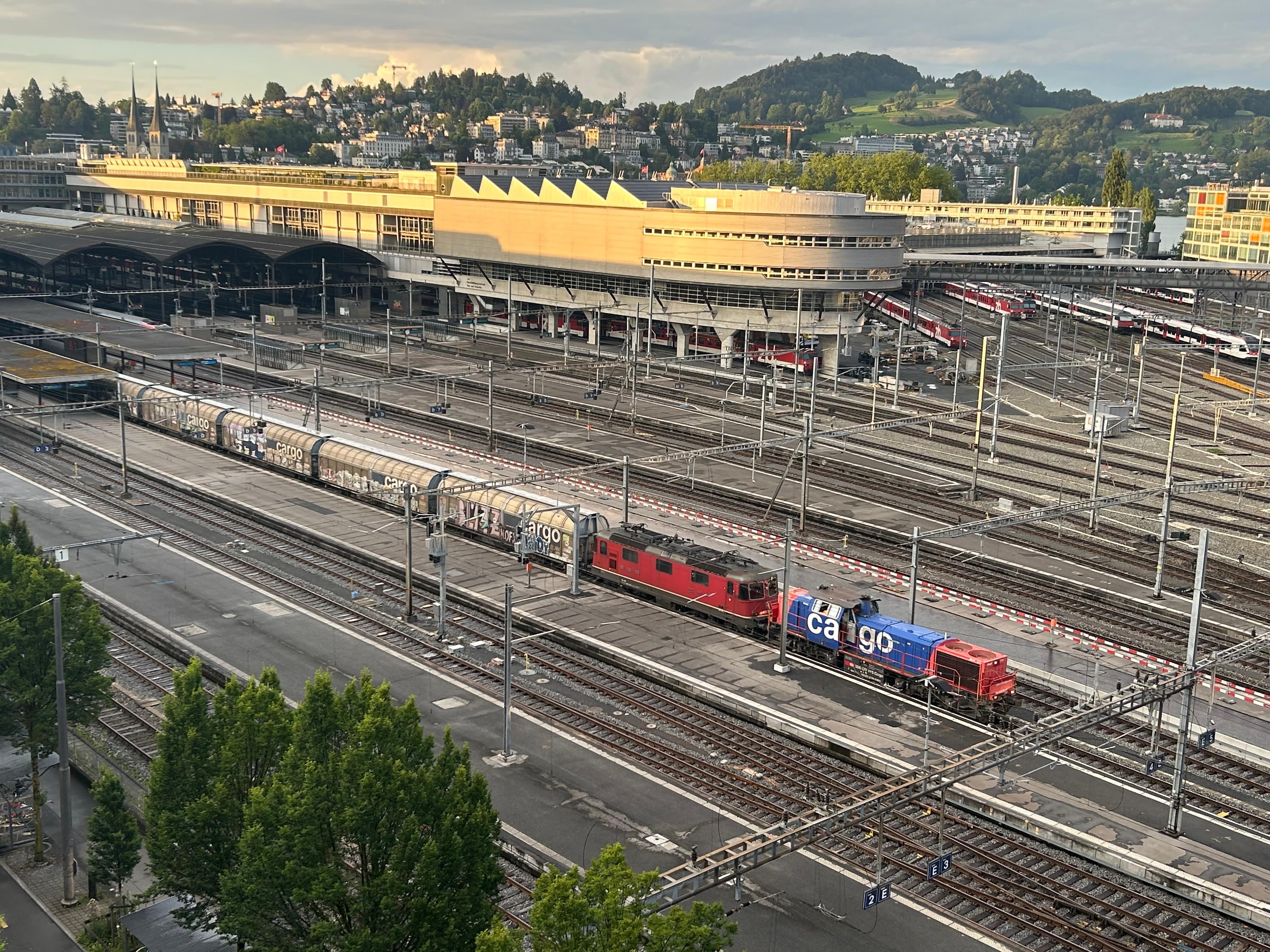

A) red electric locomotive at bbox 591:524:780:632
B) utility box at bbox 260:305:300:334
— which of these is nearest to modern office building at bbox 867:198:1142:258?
utility box at bbox 260:305:300:334

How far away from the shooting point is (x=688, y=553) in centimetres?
5119

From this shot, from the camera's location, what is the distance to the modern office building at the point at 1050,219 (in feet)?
601

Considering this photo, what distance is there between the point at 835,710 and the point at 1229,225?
155m

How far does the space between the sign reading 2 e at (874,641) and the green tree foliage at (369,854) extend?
21.6 meters

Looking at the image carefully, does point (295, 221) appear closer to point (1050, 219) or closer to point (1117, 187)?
point (1050, 219)

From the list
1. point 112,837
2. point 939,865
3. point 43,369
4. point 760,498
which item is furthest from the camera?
point 43,369

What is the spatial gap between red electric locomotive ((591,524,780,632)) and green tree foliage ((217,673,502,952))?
24.5 meters

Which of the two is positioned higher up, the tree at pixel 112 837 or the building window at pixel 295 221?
the building window at pixel 295 221

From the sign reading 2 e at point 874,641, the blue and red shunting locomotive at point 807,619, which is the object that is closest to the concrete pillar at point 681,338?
the blue and red shunting locomotive at point 807,619

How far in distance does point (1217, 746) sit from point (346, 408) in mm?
67996

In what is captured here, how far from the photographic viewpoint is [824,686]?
43906 mm

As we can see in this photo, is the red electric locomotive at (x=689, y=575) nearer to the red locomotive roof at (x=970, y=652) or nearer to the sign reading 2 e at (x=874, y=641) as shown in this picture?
the sign reading 2 e at (x=874, y=641)

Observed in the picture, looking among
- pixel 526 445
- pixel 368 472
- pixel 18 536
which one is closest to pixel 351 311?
pixel 526 445

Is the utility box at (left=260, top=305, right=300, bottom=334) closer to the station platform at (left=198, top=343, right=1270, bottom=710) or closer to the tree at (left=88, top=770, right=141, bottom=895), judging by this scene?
the station platform at (left=198, top=343, right=1270, bottom=710)
